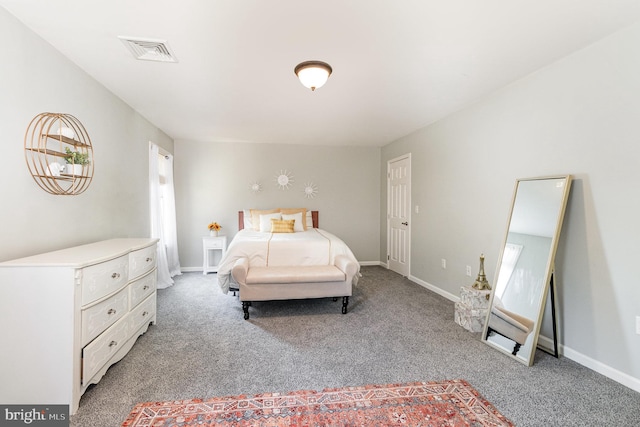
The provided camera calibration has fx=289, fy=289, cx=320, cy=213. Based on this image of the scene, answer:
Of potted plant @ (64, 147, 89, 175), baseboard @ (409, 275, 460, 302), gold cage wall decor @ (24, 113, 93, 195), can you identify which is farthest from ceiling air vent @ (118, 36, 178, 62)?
baseboard @ (409, 275, 460, 302)

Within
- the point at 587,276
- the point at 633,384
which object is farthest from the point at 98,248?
the point at 633,384

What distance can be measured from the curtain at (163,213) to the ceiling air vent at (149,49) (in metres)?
2.00

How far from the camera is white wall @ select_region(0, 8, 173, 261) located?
5.84 ft

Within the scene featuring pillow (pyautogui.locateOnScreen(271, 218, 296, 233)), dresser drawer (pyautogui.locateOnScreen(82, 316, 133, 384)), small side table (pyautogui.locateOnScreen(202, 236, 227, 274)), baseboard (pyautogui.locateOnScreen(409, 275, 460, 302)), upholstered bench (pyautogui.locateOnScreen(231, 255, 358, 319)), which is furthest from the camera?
small side table (pyautogui.locateOnScreen(202, 236, 227, 274))

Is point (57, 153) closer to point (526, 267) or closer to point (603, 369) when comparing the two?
point (526, 267)

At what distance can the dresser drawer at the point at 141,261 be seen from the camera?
2.31 metres

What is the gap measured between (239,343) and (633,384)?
110 inches

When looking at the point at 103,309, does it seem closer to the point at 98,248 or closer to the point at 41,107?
the point at 98,248

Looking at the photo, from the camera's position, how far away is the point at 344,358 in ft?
7.38

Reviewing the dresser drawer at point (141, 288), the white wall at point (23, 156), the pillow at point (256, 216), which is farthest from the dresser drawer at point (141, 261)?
the pillow at point (256, 216)

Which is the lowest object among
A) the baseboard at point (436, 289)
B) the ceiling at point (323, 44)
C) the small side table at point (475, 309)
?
the baseboard at point (436, 289)

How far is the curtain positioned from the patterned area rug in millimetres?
2760

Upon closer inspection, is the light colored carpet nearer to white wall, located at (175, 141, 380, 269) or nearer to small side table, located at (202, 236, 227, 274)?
small side table, located at (202, 236, 227, 274)

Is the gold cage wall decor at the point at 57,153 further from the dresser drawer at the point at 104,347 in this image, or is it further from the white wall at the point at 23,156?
the dresser drawer at the point at 104,347
